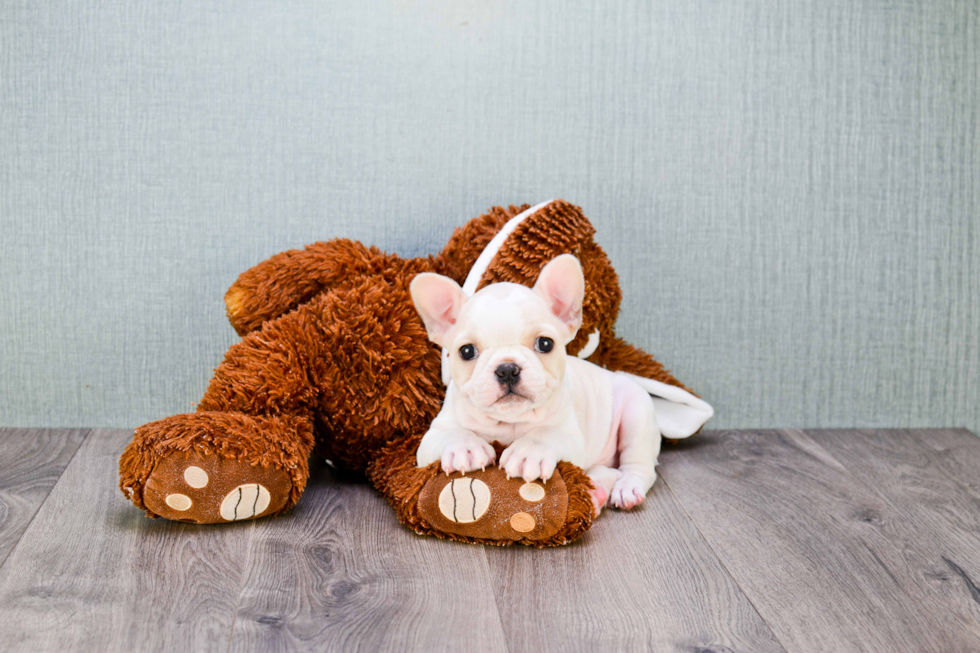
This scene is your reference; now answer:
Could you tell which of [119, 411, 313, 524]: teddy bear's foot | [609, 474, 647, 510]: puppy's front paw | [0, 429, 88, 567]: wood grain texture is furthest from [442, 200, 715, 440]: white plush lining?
[0, 429, 88, 567]: wood grain texture

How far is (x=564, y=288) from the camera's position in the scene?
127cm

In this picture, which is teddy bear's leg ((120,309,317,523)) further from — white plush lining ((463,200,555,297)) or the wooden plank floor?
white plush lining ((463,200,555,297))

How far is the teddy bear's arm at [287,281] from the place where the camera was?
4.90ft

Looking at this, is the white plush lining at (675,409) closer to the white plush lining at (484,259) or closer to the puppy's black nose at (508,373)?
the white plush lining at (484,259)

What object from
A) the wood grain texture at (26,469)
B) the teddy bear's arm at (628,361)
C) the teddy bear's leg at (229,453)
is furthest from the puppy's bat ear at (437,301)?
the wood grain texture at (26,469)

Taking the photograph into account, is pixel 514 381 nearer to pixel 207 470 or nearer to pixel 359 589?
pixel 359 589

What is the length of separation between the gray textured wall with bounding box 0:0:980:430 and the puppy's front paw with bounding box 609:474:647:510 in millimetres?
464

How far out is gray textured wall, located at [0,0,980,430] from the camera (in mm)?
1656

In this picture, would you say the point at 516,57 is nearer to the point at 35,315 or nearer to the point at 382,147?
the point at 382,147

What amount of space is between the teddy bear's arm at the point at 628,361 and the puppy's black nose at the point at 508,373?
52 cm

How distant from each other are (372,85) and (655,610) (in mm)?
1135

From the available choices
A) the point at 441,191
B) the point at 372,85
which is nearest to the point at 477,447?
the point at 441,191

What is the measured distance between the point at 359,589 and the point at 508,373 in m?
0.35

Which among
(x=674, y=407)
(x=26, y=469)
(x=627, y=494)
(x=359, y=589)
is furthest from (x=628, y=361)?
(x=26, y=469)
